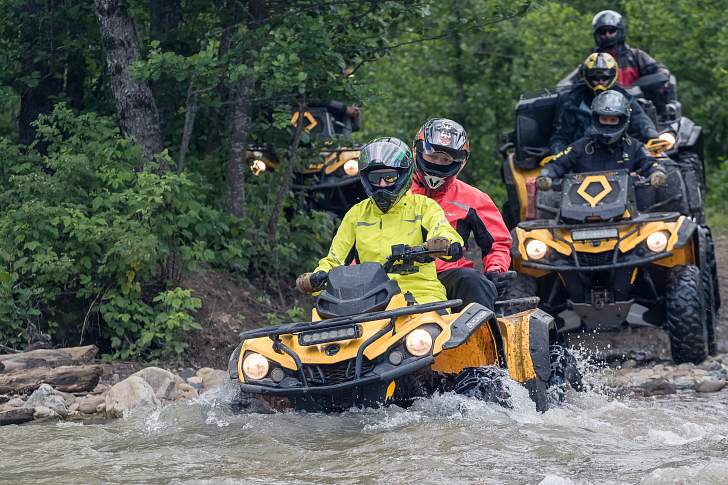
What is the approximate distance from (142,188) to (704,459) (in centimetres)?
596

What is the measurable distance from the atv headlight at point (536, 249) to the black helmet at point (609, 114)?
1.46 meters

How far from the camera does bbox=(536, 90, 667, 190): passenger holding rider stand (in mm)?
12195

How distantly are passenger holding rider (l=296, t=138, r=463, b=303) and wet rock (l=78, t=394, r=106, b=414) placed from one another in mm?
1948

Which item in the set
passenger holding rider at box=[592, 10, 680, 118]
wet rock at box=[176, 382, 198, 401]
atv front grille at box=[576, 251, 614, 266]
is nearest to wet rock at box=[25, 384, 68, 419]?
wet rock at box=[176, 382, 198, 401]

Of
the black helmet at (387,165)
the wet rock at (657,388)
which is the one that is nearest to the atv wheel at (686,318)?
the wet rock at (657,388)

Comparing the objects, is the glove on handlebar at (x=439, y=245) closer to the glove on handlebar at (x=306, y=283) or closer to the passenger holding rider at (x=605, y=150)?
the glove on handlebar at (x=306, y=283)

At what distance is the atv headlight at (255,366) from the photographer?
7.79 meters

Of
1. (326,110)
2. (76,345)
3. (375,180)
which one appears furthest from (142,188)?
(326,110)

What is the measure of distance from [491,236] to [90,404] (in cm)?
302

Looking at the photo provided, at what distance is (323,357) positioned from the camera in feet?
25.0

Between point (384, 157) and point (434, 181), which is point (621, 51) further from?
point (384, 157)

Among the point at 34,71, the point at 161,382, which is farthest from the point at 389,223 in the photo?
the point at 34,71

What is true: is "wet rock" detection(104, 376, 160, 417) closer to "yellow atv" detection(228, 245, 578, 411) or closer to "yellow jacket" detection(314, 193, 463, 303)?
"yellow atv" detection(228, 245, 578, 411)

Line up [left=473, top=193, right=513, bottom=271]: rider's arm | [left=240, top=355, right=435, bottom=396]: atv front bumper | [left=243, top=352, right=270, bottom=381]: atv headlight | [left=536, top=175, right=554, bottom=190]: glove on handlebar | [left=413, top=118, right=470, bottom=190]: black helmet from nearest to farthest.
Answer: [left=240, top=355, right=435, bottom=396]: atv front bumper < [left=243, top=352, right=270, bottom=381]: atv headlight < [left=473, top=193, right=513, bottom=271]: rider's arm < [left=413, top=118, right=470, bottom=190]: black helmet < [left=536, top=175, right=554, bottom=190]: glove on handlebar
